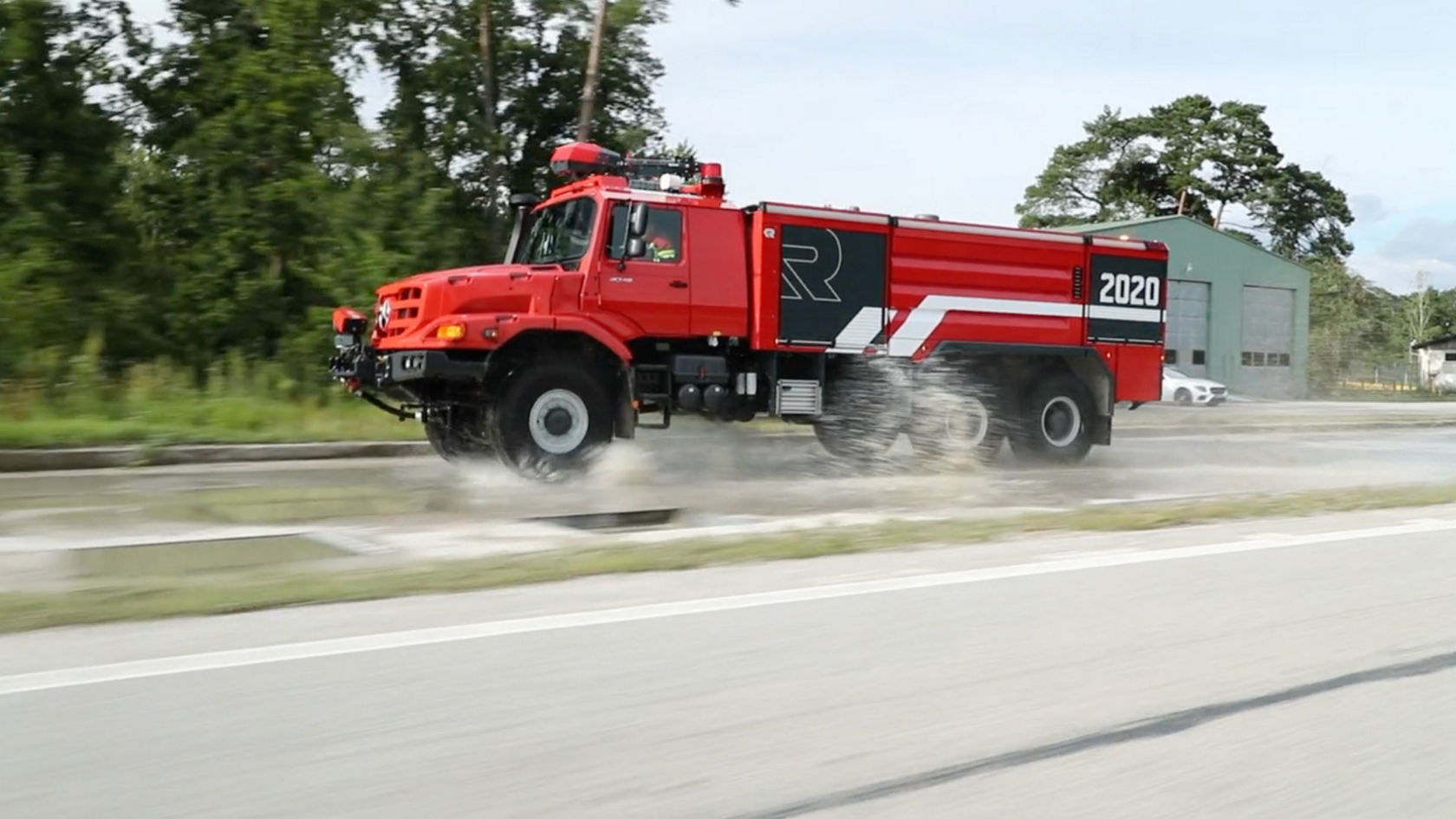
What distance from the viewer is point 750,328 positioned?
1300 centimetres

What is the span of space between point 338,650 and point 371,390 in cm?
820

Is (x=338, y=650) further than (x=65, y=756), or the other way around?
(x=338, y=650)

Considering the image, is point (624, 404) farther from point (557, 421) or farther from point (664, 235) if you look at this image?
point (664, 235)

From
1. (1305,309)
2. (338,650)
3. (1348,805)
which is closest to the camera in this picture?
(1348,805)

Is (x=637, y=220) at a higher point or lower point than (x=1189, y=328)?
lower

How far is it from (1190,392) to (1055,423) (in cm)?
2232

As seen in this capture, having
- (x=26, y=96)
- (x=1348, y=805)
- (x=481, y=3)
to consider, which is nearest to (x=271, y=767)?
(x=1348, y=805)

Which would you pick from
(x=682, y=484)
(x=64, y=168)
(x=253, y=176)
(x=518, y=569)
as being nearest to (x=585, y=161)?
(x=682, y=484)

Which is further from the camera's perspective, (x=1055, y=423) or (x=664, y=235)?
(x=1055, y=423)

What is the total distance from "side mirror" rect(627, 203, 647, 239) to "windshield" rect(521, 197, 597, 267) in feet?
1.16

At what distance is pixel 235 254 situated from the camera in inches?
821

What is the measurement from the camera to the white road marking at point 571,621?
463 cm

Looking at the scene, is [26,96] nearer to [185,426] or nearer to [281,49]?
[281,49]

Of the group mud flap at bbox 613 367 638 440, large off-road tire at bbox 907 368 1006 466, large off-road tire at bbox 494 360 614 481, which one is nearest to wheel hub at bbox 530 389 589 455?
large off-road tire at bbox 494 360 614 481
